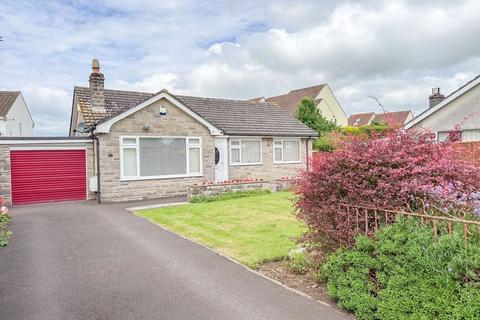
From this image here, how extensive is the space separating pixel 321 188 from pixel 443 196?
1601 millimetres

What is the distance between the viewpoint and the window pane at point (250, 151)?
2003 centimetres

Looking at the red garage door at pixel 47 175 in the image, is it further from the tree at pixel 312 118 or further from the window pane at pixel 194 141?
the tree at pixel 312 118

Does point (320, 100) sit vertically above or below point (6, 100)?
above

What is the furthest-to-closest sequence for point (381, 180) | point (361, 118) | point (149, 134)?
1. point (361, 118)
2. point (149, 134)
3. point (381, 180)

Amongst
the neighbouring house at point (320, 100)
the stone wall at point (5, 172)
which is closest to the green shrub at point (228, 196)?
the stone wall at point (5, 172)

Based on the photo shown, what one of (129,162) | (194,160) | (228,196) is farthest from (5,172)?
(228,196)

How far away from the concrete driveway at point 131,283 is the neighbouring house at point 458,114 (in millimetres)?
12580

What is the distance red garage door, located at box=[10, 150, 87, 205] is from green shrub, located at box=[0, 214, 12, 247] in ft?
14.0

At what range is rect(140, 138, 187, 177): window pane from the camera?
15727 mm

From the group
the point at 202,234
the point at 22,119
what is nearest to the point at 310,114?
the point at 202,234

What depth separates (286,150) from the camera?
21.8m

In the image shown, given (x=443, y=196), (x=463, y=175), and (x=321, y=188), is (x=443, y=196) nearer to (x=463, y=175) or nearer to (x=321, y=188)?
(x=463, y=175)

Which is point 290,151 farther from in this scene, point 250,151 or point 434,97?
point 434,97

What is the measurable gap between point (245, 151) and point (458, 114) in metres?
10.8
